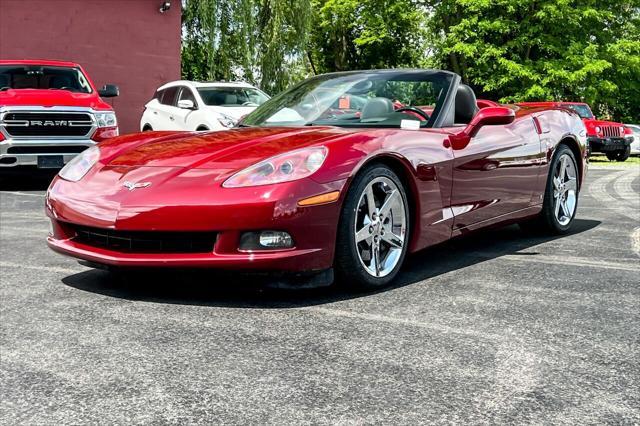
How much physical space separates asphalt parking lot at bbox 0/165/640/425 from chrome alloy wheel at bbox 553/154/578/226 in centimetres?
116

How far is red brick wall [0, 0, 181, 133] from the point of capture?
742 inches

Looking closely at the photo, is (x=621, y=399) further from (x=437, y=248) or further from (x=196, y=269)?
(x=437, y=248)

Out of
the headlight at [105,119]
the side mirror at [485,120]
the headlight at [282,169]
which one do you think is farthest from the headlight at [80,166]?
the headlight at [105,119]

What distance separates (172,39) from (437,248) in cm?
1669

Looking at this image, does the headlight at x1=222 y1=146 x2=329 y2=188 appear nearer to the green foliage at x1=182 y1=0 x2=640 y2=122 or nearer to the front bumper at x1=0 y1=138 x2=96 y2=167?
the front bumper at x1=0 y1=138 x2=96 y2=167

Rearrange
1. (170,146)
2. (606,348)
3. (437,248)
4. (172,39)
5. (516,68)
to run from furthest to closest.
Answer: (516,68), (172,39), (437,248), (170,146), (606,348)

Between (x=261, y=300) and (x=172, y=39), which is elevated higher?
(x=172, y=39)

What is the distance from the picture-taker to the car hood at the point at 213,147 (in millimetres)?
4012

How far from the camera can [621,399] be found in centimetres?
256

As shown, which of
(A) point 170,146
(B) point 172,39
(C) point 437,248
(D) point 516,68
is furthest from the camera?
A: (D) point 516,68

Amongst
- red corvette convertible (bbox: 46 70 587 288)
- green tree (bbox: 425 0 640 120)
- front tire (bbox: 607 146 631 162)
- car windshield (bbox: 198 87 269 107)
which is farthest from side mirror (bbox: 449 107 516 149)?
green tree (bbox: 425 0 640 120)

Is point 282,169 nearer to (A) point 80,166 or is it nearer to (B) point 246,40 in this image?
(A) point 80,166

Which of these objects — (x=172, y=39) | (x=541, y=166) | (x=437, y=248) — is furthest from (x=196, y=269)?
(x=172, y=39)

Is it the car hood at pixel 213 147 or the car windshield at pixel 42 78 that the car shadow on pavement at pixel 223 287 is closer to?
the car hood at pixel 213 147
